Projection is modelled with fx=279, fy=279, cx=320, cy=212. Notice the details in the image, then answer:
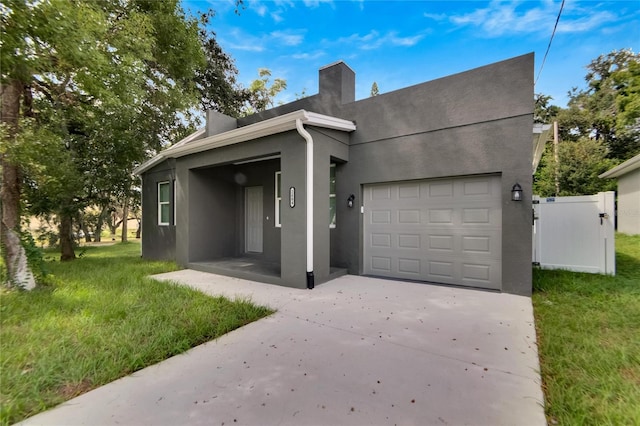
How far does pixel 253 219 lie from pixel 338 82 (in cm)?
447

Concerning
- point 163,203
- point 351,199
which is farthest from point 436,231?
point 163,203

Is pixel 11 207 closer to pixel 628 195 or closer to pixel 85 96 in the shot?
pixel 85 96

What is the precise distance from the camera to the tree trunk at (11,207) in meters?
4.76

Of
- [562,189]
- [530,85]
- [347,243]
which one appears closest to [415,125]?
[530,85]

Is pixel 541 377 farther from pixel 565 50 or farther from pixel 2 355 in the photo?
pixel 565 50

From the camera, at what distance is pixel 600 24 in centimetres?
607

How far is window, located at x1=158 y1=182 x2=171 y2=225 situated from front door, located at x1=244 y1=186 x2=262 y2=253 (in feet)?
8.46

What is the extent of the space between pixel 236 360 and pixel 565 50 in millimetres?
9079

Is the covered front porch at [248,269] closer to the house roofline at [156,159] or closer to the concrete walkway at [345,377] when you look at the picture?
the concrete walkway at [345,377]

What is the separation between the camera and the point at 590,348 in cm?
278

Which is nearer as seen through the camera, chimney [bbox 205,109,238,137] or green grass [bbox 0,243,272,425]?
green grass [bbox 0,243,272,425]

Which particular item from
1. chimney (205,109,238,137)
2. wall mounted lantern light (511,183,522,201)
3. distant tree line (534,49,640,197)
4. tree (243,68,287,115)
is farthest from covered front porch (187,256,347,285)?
distant tree line (534,49,640,197)

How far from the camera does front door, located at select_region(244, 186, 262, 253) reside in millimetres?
8234

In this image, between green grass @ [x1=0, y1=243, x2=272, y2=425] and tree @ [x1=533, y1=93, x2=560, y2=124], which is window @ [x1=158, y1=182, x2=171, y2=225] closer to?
green grass @ [x1=0, y1=243, x2=272, y2=425]
